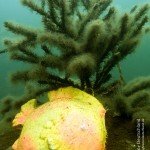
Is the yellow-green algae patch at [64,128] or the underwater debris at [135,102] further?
the underwater debris at [135,102]

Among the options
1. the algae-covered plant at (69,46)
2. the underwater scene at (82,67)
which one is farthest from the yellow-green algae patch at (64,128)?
the algae-covered plant at (69,46)

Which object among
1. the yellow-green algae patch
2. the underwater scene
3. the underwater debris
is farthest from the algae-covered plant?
the yellow-green algae patch

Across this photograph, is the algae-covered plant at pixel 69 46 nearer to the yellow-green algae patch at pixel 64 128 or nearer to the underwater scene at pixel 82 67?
the underwater scene at pixel 82 67

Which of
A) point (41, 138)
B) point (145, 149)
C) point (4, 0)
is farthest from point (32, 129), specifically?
point (4, 0)

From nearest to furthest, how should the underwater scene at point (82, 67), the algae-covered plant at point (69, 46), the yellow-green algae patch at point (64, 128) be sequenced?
the yellow-green algae patch at point (64, 128)
the underwater scene at point (82, 67)
the algae-covered plant at point (69, 46)

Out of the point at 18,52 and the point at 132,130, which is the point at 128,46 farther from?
A: the point at 18,52

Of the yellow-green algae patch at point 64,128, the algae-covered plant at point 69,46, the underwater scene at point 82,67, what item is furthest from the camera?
the algae-covered plant at point 69,46

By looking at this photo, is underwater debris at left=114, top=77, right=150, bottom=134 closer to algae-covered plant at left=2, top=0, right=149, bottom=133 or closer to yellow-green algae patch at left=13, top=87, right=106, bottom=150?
algae-covered plant at left=2, top=0, right=149, bottom=133
